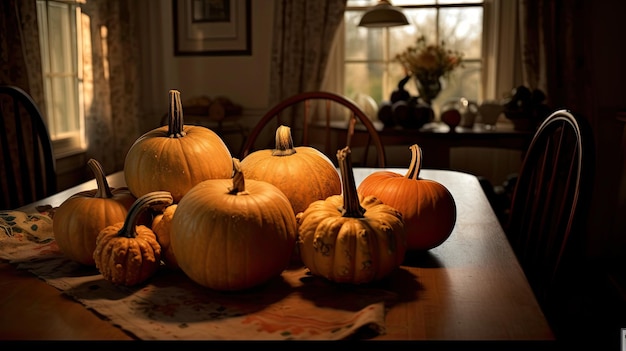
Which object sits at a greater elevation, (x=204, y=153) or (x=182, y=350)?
(x=204, y=153)

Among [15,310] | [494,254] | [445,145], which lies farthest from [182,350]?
[445,145]

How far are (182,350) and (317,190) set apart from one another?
0.39 meters

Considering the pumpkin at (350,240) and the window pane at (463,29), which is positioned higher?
the window pane at (463,29)

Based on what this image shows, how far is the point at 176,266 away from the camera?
89 cm

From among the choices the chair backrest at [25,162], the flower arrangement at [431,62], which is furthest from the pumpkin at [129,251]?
the flower arrangement at [431,62]

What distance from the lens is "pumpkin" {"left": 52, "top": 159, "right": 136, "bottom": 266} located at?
89cm

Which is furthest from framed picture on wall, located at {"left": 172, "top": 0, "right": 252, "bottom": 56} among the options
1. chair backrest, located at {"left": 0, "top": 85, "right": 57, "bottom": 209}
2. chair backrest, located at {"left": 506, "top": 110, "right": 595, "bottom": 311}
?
chair backrest, located at {"left": 506, "top": 110, "right": 595, "bottom": 311}

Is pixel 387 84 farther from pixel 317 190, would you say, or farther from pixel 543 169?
pixel 317 190

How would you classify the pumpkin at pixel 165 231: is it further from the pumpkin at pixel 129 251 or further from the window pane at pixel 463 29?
the window pane at pixel 463 29

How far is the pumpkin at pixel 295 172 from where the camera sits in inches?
38.6

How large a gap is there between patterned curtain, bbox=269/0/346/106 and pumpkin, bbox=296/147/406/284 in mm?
2882

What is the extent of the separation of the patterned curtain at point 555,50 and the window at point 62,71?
8.23 feet

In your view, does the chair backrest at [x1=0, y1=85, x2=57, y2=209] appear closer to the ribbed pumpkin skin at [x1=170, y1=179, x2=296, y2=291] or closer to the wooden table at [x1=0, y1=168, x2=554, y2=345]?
the wooden table at [x1=0, y1=168, x2=554, y2=345]

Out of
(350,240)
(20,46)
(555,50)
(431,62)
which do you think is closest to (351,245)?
(350,240)
